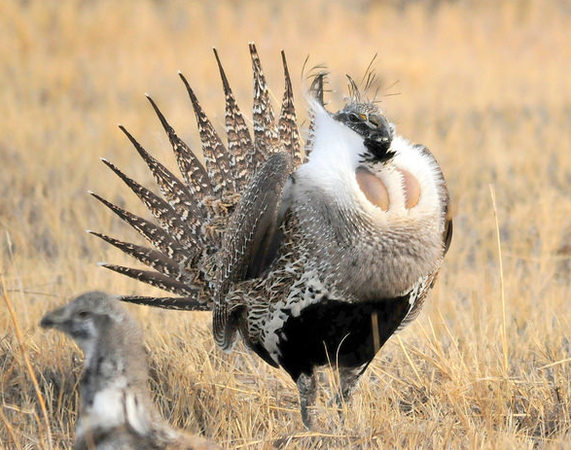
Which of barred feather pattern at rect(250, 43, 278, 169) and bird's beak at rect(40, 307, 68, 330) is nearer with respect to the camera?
bird's beak at rect(40, 307, 68, 330)

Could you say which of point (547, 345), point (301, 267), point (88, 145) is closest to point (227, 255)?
point (301, 267)

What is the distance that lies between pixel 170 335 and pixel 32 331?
600 millimetres

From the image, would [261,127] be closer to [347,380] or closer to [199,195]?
[199,195]

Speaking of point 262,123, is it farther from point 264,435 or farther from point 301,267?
point 264,435

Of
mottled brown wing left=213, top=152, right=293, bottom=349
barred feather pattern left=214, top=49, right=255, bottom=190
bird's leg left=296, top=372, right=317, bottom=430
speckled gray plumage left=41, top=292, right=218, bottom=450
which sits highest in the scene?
barred feather pattern left=214, top=49, right=255, bottom=190

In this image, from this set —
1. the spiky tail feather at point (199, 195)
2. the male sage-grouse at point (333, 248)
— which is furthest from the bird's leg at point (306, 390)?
the spiky tail feather at point (199, 195)

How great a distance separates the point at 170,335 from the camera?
4.45 m

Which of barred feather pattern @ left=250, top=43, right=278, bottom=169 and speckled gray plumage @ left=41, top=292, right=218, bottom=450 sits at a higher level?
barred feather pattern @ left=250, top=43, right=278, bottom=169

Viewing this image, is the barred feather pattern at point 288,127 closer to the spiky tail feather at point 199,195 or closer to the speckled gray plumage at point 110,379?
the spiky tail feather at point 199,195

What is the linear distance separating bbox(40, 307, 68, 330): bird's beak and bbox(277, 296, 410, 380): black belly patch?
111 centimetres

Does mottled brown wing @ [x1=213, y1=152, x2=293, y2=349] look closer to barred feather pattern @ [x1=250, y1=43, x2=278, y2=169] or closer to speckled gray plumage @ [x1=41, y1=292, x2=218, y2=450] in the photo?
barred feather pattern @ [x1=250, y1=43, x2=278, y2=169]

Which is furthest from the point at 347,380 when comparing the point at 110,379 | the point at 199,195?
the point at 110,379

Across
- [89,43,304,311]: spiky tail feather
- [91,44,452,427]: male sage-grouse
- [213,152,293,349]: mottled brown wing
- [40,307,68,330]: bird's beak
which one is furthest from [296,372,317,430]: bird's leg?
[40,307,68,330]: bird's beak

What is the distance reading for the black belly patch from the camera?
3.57m
